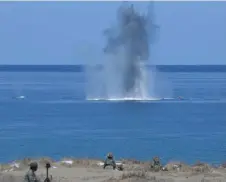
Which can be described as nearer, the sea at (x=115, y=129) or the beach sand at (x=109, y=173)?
the beach sand at (x=109, y=173)

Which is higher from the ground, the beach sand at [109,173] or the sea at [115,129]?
the sea at [115,129]

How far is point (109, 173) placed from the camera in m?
22.8

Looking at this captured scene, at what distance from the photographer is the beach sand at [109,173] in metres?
21.3

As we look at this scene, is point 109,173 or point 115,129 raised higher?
point 115,129

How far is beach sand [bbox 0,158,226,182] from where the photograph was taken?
21297mm

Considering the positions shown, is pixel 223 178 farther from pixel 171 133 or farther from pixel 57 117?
pixel 57 117

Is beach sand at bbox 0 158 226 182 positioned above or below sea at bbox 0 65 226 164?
below

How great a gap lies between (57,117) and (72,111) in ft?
20.9

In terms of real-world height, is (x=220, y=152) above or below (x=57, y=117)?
below

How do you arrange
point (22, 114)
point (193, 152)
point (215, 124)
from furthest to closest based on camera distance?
point (22, 114) → point (215, 124) → point (193, 152)

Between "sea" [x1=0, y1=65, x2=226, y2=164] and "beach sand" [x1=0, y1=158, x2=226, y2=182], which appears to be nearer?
"beach sand" [x1=0, y1=158, x2=226, y2=182]

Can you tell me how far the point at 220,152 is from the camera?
4656 cm

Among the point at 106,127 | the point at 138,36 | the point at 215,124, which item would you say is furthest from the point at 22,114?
the point at 138,36

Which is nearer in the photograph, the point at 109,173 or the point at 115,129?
the point at 109,173
